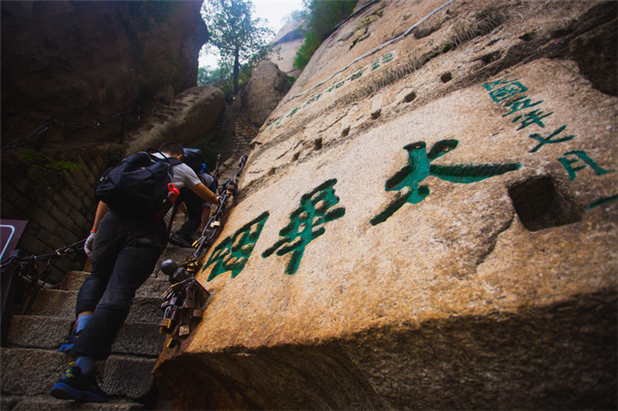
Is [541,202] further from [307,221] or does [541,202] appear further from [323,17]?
[323,17]

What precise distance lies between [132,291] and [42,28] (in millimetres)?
6079

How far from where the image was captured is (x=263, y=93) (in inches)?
370

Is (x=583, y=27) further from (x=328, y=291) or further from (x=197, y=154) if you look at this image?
(x=197, y=154)

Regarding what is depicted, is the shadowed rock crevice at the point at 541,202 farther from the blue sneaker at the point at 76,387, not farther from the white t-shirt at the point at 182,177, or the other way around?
the white t-shirt at the point at 182,177

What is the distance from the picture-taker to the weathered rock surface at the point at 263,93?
9.11 metres

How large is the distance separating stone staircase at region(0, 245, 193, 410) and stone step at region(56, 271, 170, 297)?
0.31m

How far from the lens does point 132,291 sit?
1652mm

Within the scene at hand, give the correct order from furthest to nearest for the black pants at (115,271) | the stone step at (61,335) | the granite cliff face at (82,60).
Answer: the granite cliff face at (82,60)
the stone step at (61,335)
the black pants at (115,271)

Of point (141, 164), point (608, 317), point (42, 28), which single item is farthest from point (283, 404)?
point (42, 28)

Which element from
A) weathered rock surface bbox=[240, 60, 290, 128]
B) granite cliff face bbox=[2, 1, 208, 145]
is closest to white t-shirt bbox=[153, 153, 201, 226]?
granite cliff face bbox=[2, 1, 208, 145]

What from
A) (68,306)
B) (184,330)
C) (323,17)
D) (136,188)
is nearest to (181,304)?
(184,330)

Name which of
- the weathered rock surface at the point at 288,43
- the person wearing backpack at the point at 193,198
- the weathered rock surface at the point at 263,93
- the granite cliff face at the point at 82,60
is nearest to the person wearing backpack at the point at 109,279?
the person wearing backpack at the point at 193,198

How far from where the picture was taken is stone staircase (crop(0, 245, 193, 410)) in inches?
62.1

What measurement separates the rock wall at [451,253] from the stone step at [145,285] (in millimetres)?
1001
